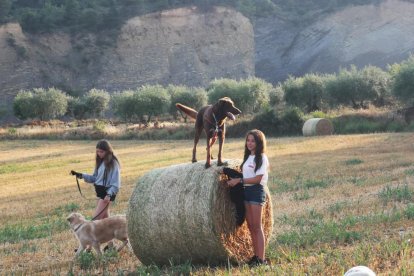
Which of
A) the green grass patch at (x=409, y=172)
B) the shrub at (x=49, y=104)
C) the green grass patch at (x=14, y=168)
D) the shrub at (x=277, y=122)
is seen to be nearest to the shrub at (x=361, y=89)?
the shrub at (x=277, y=122)

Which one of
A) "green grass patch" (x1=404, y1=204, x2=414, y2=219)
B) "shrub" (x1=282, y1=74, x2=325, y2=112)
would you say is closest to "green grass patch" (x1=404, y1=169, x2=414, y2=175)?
"green grass patch" (x1=404, y1=204, x2=414, y2=219)

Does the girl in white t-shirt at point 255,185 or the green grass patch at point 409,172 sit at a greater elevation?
the girl in white t-shirt at point 255,185

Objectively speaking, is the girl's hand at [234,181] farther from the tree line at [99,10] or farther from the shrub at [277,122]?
the tree line at [99,10]

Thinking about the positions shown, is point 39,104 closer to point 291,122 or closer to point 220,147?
point 291,122

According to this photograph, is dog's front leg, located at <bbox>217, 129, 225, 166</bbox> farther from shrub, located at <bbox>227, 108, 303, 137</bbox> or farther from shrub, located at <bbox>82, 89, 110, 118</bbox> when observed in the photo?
shrub, located at <bbox>82, 89, 110, 118</bbox>

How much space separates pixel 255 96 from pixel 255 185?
6420 cm

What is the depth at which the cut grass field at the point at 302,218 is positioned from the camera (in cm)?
735

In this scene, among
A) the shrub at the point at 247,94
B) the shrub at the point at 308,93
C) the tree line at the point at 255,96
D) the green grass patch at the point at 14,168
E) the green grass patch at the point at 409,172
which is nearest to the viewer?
the green grass patch at the point at 409,172

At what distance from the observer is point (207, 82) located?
99875mm

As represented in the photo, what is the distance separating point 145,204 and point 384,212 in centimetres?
425

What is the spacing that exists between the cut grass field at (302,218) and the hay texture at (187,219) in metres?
0.23

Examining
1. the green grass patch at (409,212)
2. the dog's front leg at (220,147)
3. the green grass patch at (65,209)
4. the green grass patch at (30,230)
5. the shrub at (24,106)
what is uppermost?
the shrub at (24,106)

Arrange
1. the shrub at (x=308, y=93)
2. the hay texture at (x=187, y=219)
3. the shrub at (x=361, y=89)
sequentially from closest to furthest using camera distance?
the hay texture at (x=187, y=219), the shrub at (x=361, y=89), the shrub at (x=308, y=93)

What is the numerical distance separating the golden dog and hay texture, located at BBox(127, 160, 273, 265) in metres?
0.71
